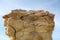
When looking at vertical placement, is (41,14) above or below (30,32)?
above

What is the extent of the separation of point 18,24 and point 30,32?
114 centimetres

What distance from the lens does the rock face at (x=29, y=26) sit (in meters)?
16.7

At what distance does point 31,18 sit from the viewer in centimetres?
1697

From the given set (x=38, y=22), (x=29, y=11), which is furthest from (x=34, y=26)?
(x=29, y=11)

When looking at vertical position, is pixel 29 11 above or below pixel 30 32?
above

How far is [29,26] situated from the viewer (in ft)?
54.6

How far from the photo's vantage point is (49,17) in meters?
17.0

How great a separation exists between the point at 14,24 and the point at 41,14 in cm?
232

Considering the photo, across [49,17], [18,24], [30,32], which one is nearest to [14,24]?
[18,24]

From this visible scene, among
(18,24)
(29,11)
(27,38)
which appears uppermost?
(29,11)

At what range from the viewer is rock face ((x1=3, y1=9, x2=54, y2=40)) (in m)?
16.7

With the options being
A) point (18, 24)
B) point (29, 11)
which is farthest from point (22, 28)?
point (29, 11)

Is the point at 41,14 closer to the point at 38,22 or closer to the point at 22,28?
the point at 38,22

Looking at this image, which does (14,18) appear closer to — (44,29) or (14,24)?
(14,24)
